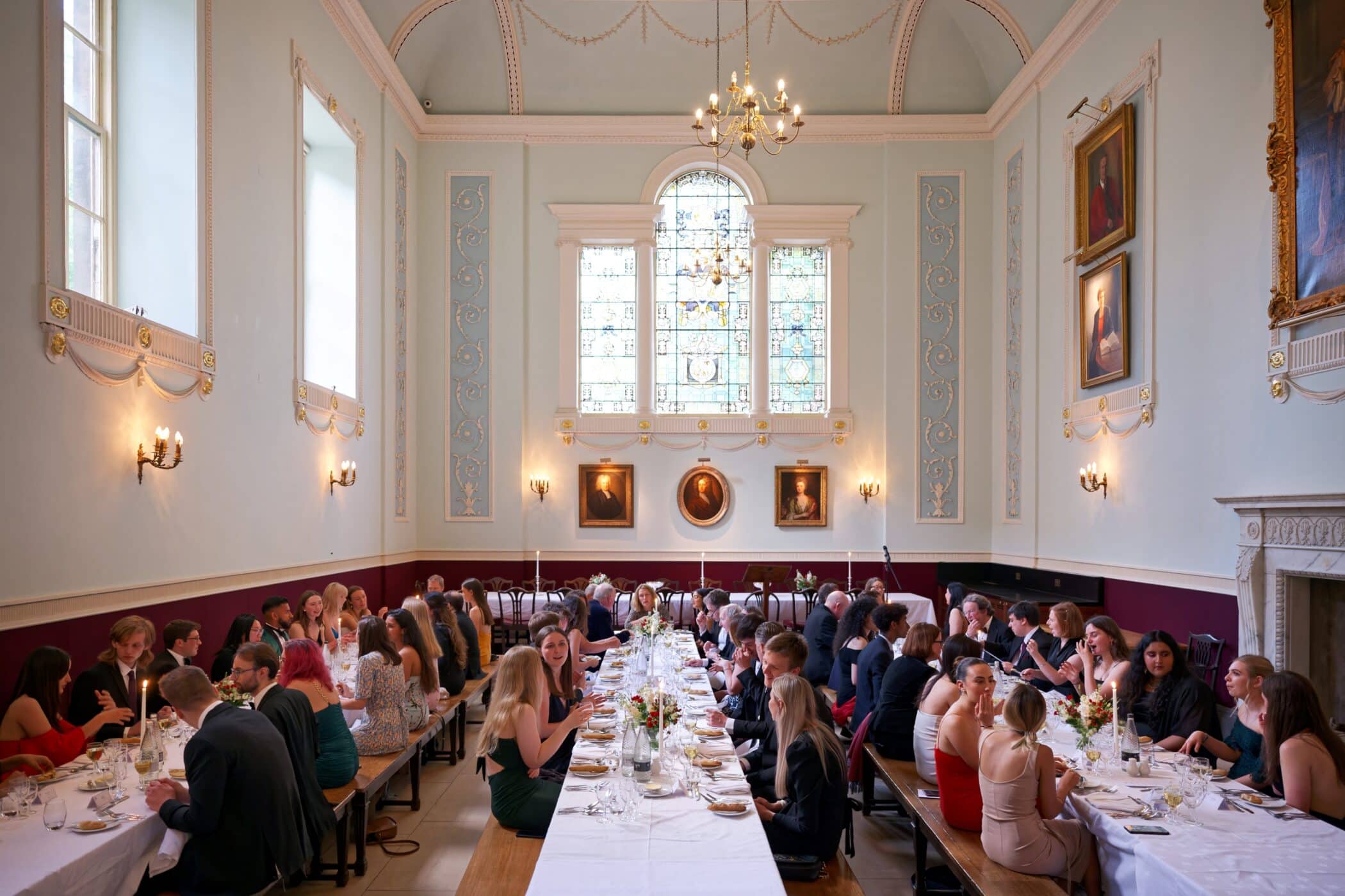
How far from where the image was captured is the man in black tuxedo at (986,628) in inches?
381

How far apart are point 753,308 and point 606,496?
4189 mm

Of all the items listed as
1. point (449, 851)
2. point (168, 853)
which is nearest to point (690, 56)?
point (449, 851)

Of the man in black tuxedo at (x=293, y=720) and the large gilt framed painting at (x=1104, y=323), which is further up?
the large gilt framed painting at (x=1104, y=323)

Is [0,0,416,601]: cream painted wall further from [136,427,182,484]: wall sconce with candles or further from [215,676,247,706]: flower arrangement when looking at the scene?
[215,676,247,706]: flower arrangement

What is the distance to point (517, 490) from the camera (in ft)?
Answer: 53.3

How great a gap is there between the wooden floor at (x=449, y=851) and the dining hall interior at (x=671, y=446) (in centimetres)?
5

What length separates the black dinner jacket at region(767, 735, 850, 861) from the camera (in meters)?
4.63

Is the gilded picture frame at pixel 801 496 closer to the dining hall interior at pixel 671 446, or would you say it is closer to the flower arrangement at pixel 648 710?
the dining hall interior at pixel 671 446

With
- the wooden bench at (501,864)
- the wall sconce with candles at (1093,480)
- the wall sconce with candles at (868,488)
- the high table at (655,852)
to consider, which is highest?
the wall sconce with candles at (1093,480)

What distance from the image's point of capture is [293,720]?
17.2 ft

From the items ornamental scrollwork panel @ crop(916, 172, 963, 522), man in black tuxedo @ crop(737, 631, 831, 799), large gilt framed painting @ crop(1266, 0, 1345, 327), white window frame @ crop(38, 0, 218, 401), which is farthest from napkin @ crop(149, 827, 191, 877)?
ornamental scrollwork panel @ crop(916, 172, 963, 522)

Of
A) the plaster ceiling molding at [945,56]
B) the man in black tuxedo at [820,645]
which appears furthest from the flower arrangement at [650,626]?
the plaster ceiling molding at [945,56]

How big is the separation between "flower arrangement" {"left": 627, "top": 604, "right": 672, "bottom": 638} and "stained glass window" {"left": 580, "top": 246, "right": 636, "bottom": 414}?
22.5 ft

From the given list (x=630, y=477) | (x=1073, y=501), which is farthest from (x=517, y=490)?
(x=1073, y=501)
